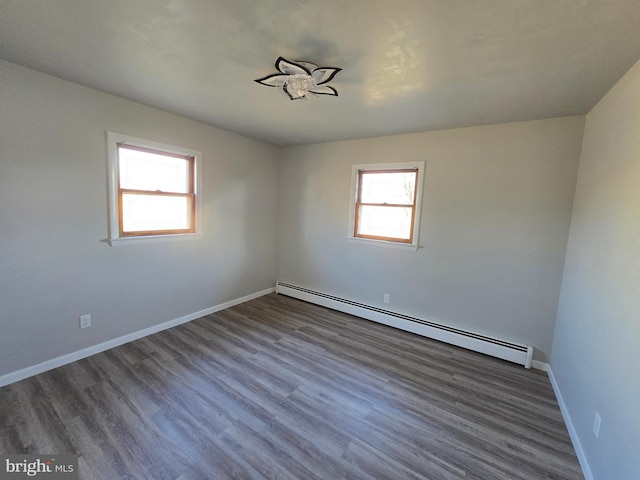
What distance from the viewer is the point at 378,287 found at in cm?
363

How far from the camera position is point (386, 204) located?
3.55 m

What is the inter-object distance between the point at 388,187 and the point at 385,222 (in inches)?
18.8

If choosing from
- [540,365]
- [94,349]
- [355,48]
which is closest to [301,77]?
[355,48]

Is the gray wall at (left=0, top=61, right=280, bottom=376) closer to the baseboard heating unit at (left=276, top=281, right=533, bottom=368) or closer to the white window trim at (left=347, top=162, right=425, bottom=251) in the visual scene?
the baseboard heating unit at (left=276, top=281, right=533, bottom=368)

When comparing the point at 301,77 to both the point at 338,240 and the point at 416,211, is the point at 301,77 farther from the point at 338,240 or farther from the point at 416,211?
the point at 338,240

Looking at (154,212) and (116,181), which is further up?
(116,181)

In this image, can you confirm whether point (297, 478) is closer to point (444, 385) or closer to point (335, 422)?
point (335, 422)

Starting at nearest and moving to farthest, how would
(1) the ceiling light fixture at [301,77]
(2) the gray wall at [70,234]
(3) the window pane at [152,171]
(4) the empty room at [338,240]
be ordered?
(4) the empty room at [338,240] → (1) the ceiling light fixture at [301,77] → (2) the gray wall at [70,234] → (3) the window pane at [152,171]

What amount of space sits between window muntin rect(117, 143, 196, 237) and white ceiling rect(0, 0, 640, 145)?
65cm

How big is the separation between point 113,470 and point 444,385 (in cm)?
247

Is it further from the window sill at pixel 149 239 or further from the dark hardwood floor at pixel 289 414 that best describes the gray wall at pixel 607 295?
the window sill at pixel 149 239

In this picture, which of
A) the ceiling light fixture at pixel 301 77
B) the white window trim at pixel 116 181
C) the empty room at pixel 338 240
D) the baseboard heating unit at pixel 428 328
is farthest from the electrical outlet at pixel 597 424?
the white window trim at pixel 116 181

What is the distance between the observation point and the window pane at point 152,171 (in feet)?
8.84

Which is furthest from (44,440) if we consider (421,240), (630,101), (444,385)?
(630,101)
